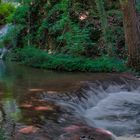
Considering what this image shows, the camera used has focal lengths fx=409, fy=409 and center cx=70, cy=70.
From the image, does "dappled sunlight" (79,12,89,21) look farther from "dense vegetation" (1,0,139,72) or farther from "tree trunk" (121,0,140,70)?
"tree trunk" (121,0,140,70)

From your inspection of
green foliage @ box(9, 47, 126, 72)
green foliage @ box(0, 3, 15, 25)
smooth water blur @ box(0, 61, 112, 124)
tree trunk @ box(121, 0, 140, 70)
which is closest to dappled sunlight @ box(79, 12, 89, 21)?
green foliage @ box(9, 47, 126, 72)

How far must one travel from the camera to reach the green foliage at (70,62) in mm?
14516

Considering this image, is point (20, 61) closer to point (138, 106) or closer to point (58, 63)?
point (58, 63)

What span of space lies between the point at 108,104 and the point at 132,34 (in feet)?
14.6

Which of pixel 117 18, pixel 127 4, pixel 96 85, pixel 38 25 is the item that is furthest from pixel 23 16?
pixel 96 85

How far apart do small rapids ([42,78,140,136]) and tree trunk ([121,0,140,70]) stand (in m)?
2.01

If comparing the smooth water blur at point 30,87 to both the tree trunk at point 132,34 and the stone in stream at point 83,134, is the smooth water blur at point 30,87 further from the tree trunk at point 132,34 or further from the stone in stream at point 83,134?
the tree trunk at point 132,34

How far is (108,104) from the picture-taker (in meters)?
10.9

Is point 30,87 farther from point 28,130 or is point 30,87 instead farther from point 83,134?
point 83,134

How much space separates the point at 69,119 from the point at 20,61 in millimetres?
10144

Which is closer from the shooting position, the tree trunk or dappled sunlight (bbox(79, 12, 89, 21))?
the tree trunk

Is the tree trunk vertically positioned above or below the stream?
above

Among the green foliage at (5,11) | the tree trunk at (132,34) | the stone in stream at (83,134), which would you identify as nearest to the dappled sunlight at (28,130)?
the stone in stream at (83,134)

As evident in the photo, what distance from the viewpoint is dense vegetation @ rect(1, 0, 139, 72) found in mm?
15562
